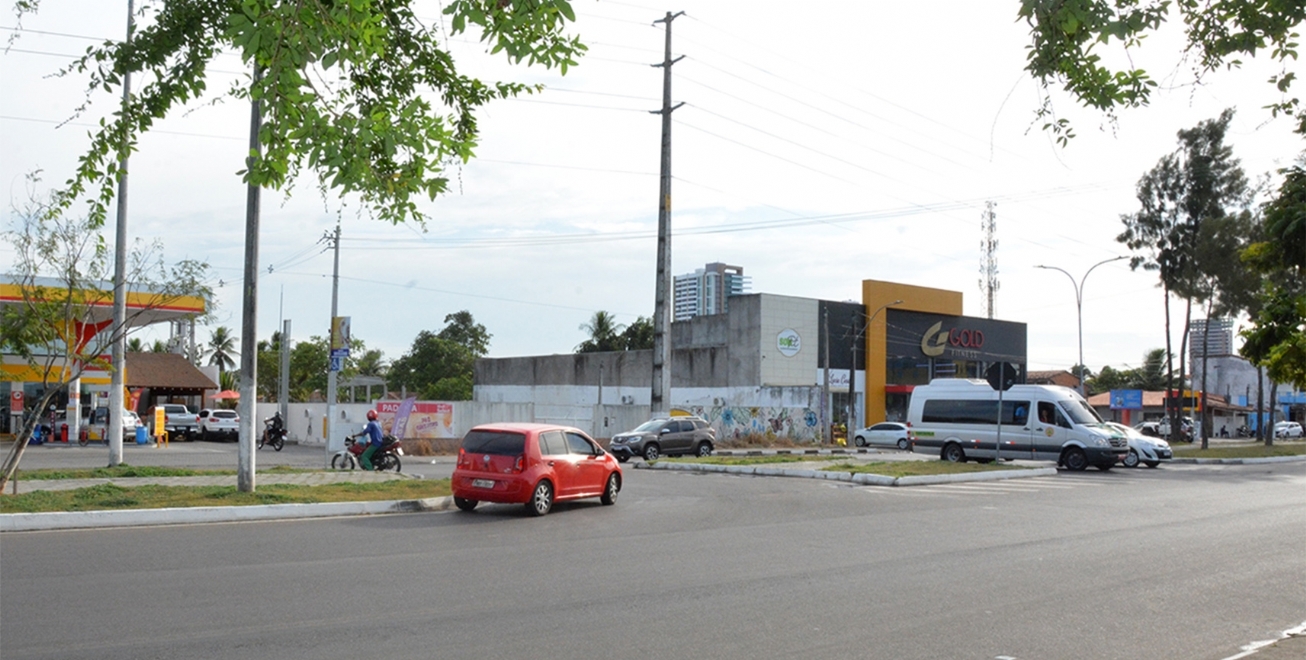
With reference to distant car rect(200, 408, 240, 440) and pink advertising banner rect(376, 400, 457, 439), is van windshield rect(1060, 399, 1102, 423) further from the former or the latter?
distant car rect(200, 408, 240, 440)

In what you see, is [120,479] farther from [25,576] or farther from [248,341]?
[25,576]

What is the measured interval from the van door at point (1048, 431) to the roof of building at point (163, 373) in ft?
134

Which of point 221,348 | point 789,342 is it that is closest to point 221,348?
point 221,348

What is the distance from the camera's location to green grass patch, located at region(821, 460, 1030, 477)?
949 inches

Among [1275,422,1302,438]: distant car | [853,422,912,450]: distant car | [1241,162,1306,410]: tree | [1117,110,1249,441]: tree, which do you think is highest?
[1117,110,1249,441]: tree

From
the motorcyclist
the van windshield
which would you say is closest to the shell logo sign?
the van windshield

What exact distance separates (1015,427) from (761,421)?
67.9ft

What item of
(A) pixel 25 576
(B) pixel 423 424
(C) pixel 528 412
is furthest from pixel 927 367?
(A) pixel 25 576

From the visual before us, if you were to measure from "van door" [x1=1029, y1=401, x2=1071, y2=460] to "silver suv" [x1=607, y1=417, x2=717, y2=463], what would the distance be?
35.6 ft

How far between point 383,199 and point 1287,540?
12828 mm

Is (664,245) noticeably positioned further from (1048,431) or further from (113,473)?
(113,473)

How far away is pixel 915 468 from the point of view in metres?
25.6

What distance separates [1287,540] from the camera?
1391 cm

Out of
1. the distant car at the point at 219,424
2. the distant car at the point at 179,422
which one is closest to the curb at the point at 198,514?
the distant car at the point at 179,422
